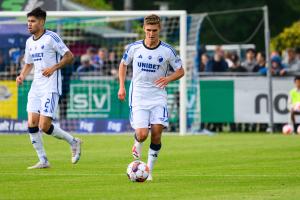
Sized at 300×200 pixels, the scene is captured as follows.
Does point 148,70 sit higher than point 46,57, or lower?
lower

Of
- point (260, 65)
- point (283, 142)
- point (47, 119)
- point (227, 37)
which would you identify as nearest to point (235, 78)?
point (260, 65)

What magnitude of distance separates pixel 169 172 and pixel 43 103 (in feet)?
7.94

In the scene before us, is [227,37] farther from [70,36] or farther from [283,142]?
[283,142]

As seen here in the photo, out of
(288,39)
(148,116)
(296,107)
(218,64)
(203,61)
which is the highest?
(288,39)

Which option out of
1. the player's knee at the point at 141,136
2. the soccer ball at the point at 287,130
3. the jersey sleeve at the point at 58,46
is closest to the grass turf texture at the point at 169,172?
the player's knee at the point at 141,136

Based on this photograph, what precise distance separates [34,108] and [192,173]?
290 centimetres

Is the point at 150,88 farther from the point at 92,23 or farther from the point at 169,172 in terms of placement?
the point at 92,23

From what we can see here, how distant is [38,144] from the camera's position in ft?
59.3

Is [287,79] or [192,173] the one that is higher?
[287,79]

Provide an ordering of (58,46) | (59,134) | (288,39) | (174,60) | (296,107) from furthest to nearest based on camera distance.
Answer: (288,39)
(296,107)
(59,134)
(58,46)
(174,60)

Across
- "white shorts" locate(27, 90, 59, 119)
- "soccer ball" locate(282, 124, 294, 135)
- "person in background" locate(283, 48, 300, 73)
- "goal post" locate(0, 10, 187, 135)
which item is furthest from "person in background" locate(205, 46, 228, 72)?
"white shorts" locate(27, 90, 59, 119)

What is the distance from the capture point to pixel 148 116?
52.4 feet

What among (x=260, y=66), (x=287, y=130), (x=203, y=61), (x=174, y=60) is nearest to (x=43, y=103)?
(x=174, y=60)

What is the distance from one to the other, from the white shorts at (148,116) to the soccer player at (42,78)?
2.45 metres
